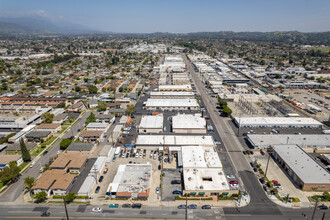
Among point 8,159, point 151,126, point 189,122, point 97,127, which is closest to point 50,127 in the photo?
point 97,127

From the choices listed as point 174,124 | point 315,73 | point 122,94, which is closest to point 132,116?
point 174,124

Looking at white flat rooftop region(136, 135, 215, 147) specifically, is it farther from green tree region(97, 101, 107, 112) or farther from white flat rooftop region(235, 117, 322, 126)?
green tree region(97, 101, 107, 112)

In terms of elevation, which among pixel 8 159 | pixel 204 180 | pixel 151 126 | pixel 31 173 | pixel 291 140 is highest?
pixel 291 140

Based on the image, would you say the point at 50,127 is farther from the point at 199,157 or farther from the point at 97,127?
the point at 199,157

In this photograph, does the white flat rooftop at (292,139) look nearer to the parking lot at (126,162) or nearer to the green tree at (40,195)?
the parking lot at (126,162)

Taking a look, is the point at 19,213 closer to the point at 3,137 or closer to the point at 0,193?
the point at 0,193

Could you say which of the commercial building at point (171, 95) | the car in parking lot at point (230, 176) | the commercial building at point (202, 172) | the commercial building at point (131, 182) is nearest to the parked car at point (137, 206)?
the commercial building at point (131, 182)
